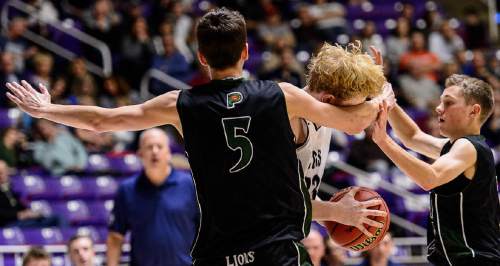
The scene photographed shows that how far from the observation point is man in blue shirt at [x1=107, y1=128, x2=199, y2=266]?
23.3 ft

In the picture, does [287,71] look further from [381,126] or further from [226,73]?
[226,73]

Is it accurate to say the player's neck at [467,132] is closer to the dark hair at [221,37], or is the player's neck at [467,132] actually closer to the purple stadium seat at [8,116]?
the dark hair at [221,37]

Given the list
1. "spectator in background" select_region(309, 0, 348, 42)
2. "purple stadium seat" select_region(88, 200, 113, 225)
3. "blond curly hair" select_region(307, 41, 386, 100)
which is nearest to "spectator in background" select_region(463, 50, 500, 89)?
"spectator in background" select_region(309, 0, 348, 42)

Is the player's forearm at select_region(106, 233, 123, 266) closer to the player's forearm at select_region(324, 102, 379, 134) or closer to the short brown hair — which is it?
the short brown hair

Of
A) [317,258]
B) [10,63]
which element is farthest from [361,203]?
[10,63]

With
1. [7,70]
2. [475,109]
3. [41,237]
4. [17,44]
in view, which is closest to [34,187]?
[41,237]

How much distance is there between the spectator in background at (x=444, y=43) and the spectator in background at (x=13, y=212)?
8.20 m

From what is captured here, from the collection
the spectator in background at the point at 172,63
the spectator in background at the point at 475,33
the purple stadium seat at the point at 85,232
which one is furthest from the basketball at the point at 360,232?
the spectator in background at the point at 475,33

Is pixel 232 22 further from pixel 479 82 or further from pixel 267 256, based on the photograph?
pixel 479 82

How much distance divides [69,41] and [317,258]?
24.6ft

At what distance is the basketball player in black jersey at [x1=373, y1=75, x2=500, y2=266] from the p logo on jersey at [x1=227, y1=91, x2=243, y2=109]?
1200 mm

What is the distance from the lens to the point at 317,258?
7.80m

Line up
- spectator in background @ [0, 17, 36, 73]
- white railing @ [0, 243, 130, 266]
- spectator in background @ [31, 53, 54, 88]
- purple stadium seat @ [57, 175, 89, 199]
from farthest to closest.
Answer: spectator in background @ [0, 17, 36, 73]
spectator in background @ [31, 53, 54, 88]
purple stadium seat @ [57, 175, 89, 199]
white railing @ [0, 243, 130, 266]

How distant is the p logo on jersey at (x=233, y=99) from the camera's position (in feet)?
13.1
